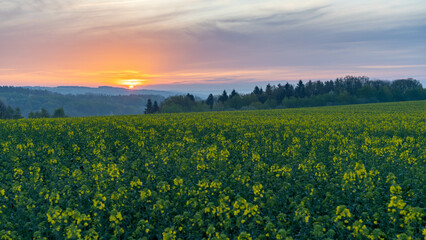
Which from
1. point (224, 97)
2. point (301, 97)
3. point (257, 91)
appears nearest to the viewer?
point (301, 97)

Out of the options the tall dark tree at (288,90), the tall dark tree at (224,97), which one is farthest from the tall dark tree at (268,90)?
the tall dark tree at (224,97)

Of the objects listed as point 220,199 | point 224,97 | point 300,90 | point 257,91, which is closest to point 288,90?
point 300,90

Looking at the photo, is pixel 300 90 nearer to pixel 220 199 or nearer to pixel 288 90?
pixel 288 90

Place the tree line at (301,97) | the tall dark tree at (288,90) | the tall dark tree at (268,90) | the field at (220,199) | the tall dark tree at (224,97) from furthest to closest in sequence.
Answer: the tall dark tree at (224,97)
the tall dark tree at (268,90)
the tall dark tree at (288,90)
the tree line at (301,97)
the field at (220,199)

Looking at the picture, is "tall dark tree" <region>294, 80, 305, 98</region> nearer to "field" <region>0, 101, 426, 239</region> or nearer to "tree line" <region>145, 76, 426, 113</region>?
"tree line" <region>145, 76, 426, 113</region>

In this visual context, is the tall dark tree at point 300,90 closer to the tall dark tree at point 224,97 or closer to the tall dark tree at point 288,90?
the tall dark tree at point 288,90

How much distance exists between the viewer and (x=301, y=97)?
120188 millimetres

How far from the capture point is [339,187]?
790 cm

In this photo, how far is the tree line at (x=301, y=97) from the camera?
10756 centimetres

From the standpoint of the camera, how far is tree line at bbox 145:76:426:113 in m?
108

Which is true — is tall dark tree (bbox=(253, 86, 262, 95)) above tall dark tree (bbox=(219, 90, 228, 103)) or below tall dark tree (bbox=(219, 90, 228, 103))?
above

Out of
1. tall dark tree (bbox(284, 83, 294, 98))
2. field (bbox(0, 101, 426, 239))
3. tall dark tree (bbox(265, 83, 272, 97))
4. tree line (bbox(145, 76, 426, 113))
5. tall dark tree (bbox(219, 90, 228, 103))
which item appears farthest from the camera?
tall dark tree (bbox(219, 90, 228, 103))

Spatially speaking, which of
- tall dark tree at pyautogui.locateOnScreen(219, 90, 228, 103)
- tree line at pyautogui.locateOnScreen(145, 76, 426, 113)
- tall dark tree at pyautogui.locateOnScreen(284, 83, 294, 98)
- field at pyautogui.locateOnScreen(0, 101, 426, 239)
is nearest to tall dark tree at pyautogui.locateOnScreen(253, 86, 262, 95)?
tree line at pyautogui.locateOnScreen(145, 76, 426, 113)

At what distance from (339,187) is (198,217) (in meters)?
4.45
